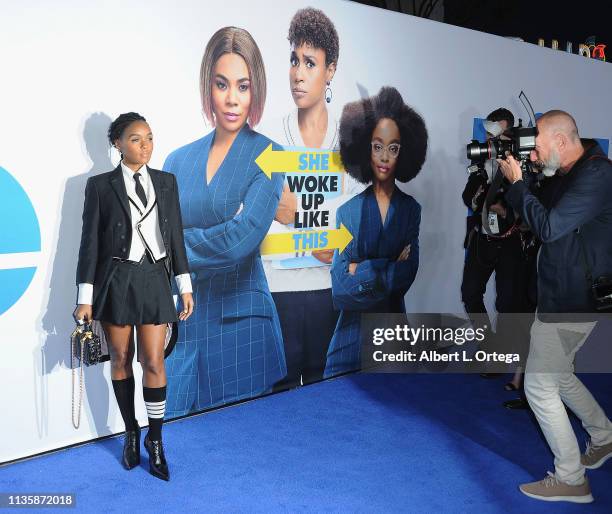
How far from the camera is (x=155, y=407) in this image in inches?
127

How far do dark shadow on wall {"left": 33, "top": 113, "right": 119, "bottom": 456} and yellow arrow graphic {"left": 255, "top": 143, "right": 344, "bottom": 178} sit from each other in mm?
1025

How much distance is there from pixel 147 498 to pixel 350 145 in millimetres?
2626

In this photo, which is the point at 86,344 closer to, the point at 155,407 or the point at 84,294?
the point at 84,294

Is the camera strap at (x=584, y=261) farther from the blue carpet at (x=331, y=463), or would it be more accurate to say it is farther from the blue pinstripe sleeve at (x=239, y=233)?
the blue pinstripe sleeve at (x=239, y=233)

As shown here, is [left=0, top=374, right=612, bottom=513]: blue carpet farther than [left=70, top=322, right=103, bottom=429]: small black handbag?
No

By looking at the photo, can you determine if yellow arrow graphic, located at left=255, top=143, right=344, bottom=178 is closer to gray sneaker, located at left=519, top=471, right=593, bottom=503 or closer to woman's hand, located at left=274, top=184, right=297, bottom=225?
woman's hand, located at left=274, top=184, right=297, bottom=225

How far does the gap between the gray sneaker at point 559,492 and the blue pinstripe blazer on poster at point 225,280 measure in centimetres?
179

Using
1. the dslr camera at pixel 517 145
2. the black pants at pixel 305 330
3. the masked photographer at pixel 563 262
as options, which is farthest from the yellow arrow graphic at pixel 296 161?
the masked photographer at pixel 563 262

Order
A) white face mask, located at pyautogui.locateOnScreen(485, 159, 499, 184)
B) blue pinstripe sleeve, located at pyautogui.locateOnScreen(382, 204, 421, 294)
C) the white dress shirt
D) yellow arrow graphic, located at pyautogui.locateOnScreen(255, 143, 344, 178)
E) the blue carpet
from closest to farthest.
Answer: the blue carpet < white face mask, located at pyautogui.locateOnScreen(485, 159, 499, 184) < yellow arrow graphic, located at pyautogui.locateOnScreen(255, 143, 344, 178) < the white dress shirt < blue pinstripe sleeve, located at pyautogui.locateOnScreen(382, 204, 421, 294)

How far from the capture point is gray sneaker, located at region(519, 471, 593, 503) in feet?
9.77

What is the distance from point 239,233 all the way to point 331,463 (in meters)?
1.43

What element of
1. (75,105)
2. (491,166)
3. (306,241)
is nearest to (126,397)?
(75,105)

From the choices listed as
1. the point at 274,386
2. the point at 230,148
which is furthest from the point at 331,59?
the point at 274,386

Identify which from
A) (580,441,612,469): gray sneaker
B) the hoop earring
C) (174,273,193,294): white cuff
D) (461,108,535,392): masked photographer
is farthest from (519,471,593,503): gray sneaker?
the hoop earring
